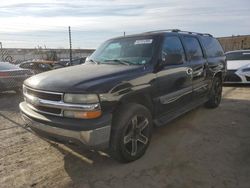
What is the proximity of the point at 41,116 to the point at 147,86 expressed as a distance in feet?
5.19

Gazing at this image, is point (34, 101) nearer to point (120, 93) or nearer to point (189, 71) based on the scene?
point (120, 93)

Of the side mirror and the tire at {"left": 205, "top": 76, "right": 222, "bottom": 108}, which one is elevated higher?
the side mirror

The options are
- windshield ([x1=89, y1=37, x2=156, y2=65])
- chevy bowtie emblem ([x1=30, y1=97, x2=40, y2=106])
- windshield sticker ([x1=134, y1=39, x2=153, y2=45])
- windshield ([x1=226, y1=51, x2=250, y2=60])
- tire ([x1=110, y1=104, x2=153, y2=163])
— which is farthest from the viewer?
windshield ([x1=226, y1=51, x2=250, y2=60])

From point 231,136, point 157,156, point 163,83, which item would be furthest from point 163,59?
point 231,136

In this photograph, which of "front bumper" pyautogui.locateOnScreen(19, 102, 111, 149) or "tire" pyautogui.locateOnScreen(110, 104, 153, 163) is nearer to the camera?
"front bumper" pyautogui.locateOnScreen(19, 102, 111, 149)

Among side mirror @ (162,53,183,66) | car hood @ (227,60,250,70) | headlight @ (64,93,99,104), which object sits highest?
side mirror @ (162,53,183,66)

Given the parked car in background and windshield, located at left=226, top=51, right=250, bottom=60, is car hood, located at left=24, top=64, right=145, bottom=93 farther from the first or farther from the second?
windshield, located at left=226, top=51, right=250, bottom=60

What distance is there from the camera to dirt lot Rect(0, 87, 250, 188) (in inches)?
145

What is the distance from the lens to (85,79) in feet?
12.6

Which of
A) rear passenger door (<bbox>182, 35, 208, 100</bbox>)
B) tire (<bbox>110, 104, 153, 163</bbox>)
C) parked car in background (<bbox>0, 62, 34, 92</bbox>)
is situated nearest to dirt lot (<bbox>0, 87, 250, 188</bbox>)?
tire (<bbox>110, 104, 153, 163</bbox>)

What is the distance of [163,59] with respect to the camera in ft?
15.7

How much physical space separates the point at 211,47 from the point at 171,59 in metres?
2.48

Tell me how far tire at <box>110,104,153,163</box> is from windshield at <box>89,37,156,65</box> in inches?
34.5

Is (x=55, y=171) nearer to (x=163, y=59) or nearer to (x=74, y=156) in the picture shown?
(x=74, y=156)
